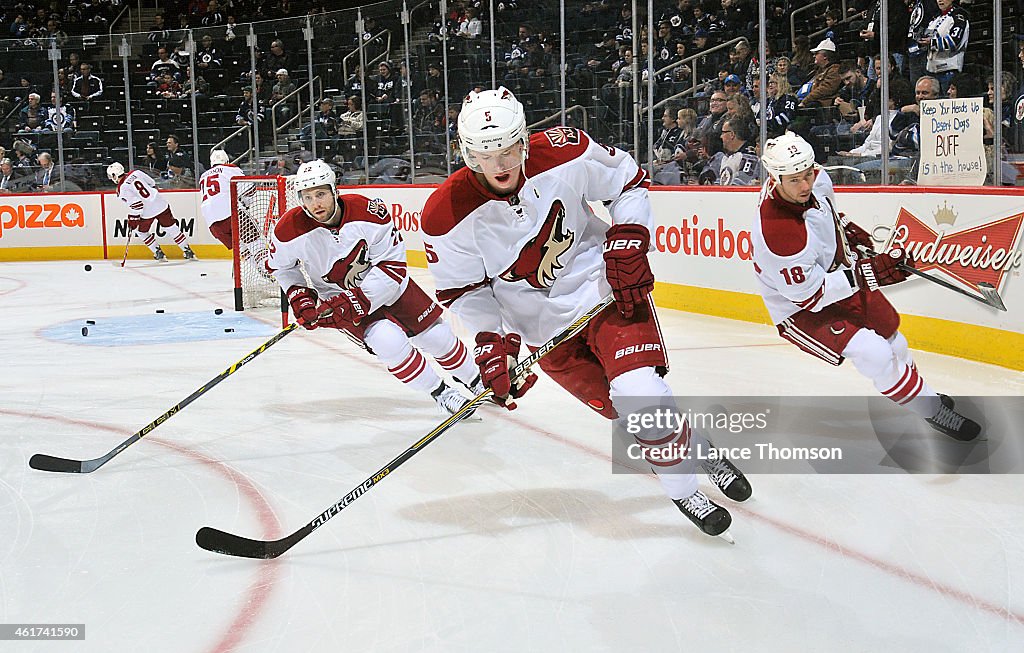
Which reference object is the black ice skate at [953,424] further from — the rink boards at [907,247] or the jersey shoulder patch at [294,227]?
the jersey shoulder patch at [294,227]

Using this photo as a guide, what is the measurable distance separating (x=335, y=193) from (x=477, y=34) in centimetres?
557

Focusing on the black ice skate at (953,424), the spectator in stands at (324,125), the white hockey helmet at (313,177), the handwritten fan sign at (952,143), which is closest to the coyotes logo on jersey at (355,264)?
the white hockey helmet at (313,177)

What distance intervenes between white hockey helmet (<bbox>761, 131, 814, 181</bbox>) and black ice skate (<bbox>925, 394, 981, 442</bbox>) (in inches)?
36.5

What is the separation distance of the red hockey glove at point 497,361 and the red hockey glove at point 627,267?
0.32m

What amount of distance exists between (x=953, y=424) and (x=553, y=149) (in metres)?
1.74

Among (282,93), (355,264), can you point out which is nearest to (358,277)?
(355,264)

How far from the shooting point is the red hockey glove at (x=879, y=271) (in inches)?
136

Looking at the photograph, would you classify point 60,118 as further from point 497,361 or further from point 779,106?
point 497,361

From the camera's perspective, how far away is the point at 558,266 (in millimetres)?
2920

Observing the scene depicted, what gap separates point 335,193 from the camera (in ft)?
14.4

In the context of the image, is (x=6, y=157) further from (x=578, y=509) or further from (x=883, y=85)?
(x=578, y=509)

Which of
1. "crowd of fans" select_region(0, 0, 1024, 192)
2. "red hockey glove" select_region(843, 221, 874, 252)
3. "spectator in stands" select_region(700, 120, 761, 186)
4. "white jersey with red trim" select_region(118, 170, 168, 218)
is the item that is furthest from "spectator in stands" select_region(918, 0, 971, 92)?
"white jersey with red trim" select_region(118, 170, 168, 218)

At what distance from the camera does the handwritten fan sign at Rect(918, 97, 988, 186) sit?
5.11 meters

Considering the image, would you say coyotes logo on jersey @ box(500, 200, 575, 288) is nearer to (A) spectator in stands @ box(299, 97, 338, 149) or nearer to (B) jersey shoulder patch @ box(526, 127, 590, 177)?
(B) jersey shoulder patch @ box(526, 127, 590, 177)
